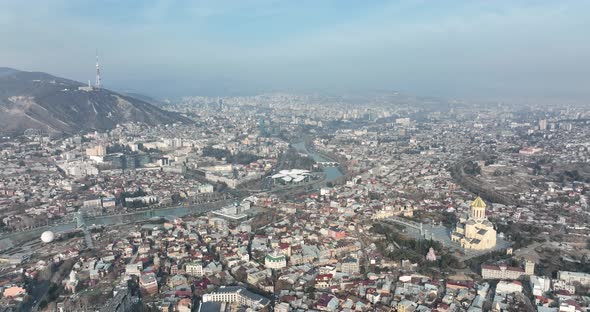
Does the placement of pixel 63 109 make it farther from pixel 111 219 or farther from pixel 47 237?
pixel 47 237

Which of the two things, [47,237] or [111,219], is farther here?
[111,219]

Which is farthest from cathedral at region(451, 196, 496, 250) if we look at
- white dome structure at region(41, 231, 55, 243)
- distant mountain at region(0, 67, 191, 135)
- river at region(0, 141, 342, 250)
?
distant mountain at region(0, 67, 191, 135)

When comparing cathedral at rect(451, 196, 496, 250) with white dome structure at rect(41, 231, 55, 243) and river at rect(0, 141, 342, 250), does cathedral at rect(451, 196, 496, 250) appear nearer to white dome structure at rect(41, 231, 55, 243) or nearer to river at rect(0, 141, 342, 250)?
river at rect(0, 141, 342, 250)

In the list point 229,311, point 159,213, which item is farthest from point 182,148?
point 229,311

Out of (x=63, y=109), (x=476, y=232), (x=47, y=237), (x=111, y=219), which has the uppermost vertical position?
(x=63, y=109)

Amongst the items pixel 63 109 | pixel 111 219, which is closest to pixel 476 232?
pixel 111 219

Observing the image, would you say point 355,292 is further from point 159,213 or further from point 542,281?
point 159,213

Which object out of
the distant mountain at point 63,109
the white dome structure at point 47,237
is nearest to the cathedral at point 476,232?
the white dome structure at point 47,237
